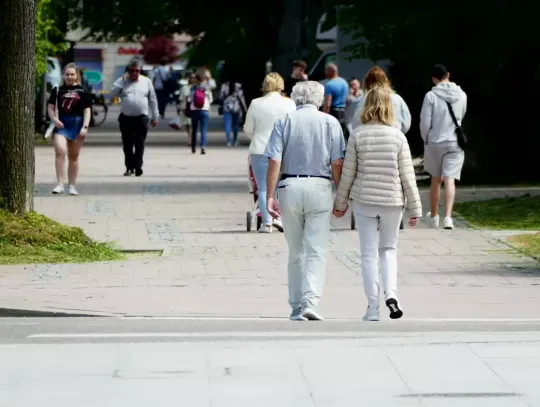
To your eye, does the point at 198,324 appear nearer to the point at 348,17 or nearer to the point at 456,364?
the point at 456,364

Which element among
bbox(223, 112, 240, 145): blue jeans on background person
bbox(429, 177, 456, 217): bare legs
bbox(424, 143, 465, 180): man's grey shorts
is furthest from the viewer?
bbox(223, 112, 240, 145): blue jeans on background person

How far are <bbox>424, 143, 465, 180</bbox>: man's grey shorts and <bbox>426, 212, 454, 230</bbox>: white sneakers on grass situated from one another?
0.47 m

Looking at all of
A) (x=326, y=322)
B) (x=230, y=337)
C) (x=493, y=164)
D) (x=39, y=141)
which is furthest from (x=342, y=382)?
(x=39, y=141)

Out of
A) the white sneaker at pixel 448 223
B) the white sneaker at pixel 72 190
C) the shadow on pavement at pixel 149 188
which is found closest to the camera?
the white sneaker at pixel 448 223

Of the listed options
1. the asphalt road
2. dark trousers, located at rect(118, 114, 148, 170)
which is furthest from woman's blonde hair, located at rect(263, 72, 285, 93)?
dark trousers, located at rect(118, 114, 148, 170)

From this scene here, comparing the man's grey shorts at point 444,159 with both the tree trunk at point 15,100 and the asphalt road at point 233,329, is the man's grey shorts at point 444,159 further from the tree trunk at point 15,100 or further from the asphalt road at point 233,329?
the asphalt road at point 233,329

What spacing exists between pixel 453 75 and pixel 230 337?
14.0m

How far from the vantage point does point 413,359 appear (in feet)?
28.7

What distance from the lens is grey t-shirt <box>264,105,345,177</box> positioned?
1122cm

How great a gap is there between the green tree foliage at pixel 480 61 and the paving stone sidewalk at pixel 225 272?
2.15 meters

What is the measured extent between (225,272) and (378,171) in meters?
3.06

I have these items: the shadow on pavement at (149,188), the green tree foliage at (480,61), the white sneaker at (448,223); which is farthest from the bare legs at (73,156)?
the white sneaker at (448,223)

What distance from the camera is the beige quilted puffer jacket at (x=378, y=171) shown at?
11.1 m

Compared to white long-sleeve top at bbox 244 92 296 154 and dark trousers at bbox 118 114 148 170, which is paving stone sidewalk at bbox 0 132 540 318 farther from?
dark trousers at bbox 118 114 148 170
